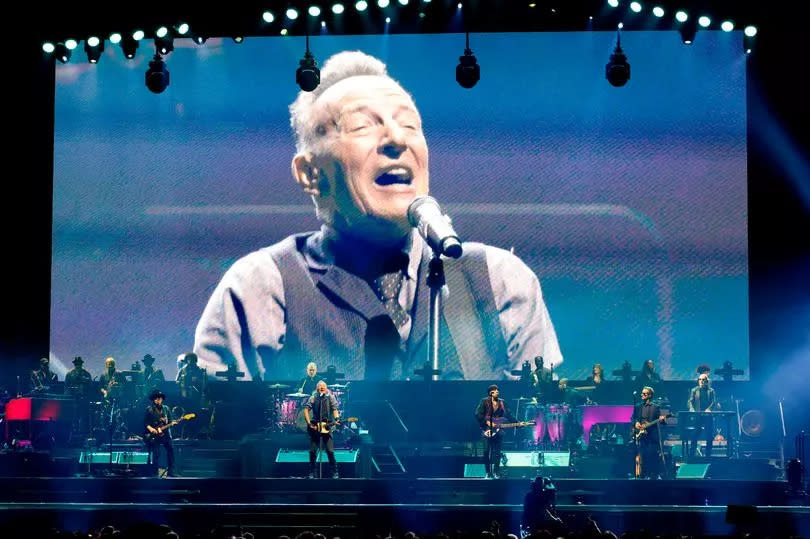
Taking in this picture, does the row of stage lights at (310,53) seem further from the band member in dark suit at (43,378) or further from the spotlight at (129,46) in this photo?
the band member in dark suit at (43,378)

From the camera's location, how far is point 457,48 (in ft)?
50.7

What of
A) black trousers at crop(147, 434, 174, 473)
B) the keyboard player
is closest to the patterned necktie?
black trousers at crop(147, 434, 174, 473)

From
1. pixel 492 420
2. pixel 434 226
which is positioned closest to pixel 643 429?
pixel 492 420

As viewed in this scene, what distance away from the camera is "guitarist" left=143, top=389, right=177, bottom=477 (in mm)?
13578

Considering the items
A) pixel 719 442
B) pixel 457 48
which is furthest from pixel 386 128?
pixel 719 442

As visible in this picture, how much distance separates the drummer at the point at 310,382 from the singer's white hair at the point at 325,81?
116 inches

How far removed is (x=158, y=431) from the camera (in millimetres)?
13586

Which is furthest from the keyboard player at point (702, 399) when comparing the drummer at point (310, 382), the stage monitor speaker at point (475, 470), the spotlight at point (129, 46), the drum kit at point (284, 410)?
the spotlight at point (129, 46)

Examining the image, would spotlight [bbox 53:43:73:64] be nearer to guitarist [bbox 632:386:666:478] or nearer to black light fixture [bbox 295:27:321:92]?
black light fixture [bbox 295:27:321:92]

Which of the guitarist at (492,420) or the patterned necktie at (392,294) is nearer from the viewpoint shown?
the guitarist at (492,420)

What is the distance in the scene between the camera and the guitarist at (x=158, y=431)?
535 inches

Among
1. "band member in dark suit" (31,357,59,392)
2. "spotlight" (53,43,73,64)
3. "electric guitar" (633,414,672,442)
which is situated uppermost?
"spotlight" (53,43,73,64)

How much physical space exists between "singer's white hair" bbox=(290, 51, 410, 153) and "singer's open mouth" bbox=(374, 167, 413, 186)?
105 cm

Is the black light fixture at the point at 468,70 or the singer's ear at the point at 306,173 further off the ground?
the black light fixture at the point at 468,70
